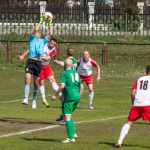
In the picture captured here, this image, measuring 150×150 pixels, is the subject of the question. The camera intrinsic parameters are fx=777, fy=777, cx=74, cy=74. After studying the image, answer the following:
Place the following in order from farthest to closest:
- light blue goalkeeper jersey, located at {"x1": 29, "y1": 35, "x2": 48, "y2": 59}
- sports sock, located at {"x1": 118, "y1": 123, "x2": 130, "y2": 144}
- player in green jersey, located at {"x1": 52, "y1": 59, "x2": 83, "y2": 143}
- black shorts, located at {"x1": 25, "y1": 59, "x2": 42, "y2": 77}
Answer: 1. black shorts, located at {"x1": 25, "y1": 59, "x2": 42, "y2": 77}
2. light blue goalkeeper jersey, located at {"x1": 29, "y1": 35, "x2": 48, "y2": 59}
3. player in green jersey, located at {"x1": 52, "y1": 59, "x2": 83, "y2": 143}
4. sports sock, located at {"x1": 118, "y1": 123, "x2": 130, "y2": 144}

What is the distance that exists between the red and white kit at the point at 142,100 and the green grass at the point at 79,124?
0.70 m

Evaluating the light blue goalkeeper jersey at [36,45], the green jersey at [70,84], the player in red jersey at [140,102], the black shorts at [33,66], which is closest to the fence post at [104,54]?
the black shorts at [33,66]

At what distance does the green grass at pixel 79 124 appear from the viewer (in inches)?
642

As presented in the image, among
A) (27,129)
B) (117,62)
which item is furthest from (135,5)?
(27,129)

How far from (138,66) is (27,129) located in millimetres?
21991

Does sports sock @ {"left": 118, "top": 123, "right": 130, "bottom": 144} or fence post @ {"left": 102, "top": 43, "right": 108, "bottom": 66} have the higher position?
sports sock @ {"left": 118, "top": 123, "right": 130, "bottom": 144}

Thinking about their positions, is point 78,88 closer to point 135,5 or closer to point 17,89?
point 17,89

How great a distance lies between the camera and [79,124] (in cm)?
1966

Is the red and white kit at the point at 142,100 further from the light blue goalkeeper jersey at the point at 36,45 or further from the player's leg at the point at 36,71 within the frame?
the player's leg at the point at 36,71

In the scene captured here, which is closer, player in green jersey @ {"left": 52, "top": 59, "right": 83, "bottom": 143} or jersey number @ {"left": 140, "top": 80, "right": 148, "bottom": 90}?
jersey number @ {"left": 140, "top": 80, "right": 148, "bottom": 90}

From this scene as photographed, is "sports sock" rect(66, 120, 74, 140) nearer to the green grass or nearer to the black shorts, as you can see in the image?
the green grass

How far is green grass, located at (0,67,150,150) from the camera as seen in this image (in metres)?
16.3

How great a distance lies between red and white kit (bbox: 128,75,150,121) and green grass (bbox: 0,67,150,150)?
70 cm

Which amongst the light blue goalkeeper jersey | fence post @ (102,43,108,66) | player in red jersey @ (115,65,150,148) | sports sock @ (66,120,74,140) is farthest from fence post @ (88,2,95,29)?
player in red jersey @ (115,65,150,148)
